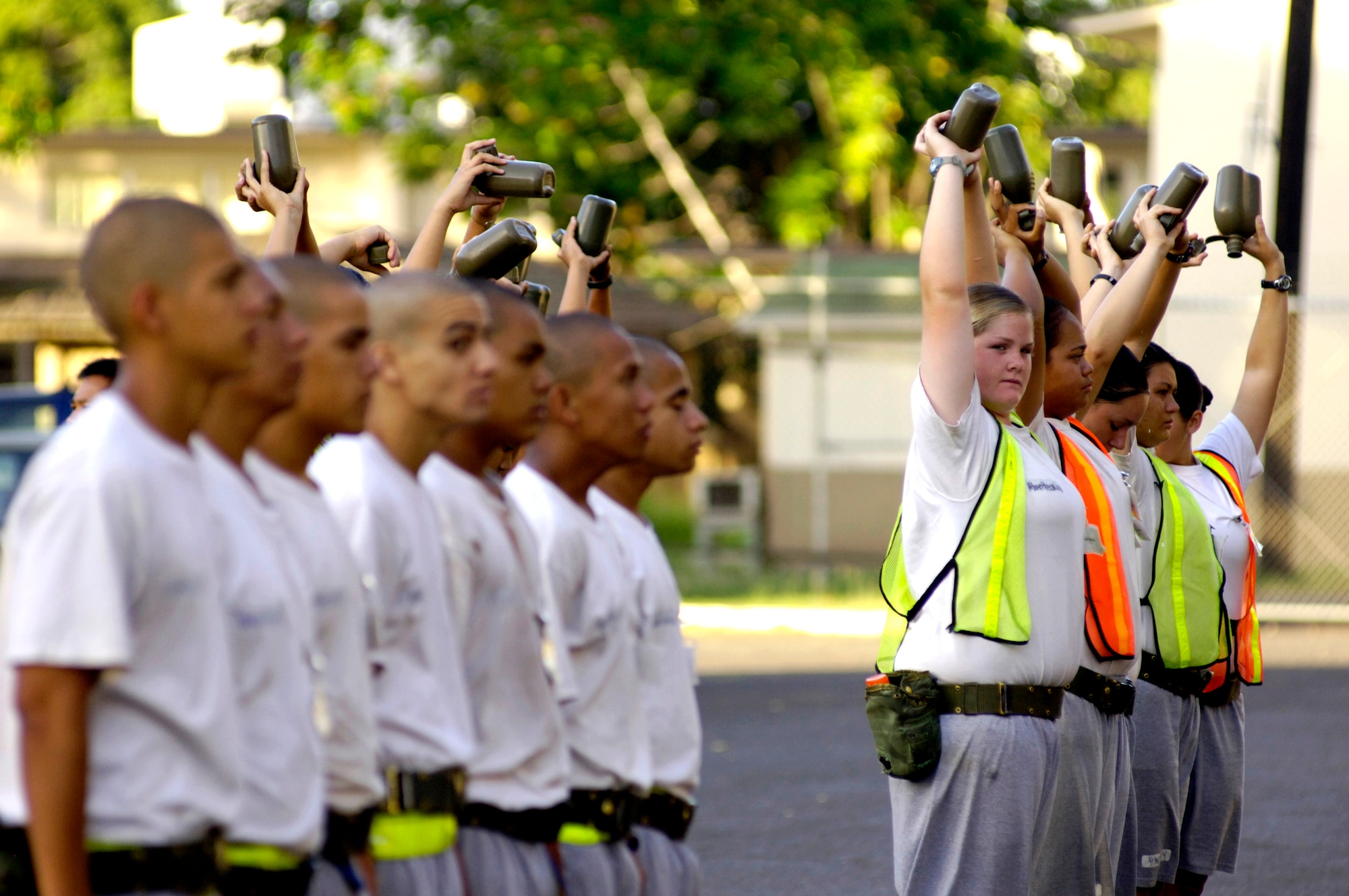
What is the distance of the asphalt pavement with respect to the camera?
7027mm

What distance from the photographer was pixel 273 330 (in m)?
2.79

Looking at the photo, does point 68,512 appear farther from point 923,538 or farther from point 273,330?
point 923,538

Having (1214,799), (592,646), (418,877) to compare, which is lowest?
(1214,799)

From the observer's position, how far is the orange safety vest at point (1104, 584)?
187 inches

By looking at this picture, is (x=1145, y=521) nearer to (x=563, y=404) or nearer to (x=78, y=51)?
(x=563, y=404)

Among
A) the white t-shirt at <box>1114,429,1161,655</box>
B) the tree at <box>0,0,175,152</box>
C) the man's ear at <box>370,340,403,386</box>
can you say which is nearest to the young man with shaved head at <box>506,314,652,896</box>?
the man's ear at <box>370,340,403,386</box>

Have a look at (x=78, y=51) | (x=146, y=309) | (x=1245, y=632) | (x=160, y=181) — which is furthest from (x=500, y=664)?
(x=78, y=51)

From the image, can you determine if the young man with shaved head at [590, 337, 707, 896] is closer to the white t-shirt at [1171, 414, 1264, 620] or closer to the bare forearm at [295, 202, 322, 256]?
the bare forearm at [295, 202, 322, 256]

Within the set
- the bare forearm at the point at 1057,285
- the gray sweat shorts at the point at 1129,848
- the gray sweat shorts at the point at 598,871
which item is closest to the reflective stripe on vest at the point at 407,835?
the gray sweat shorts at the point at 598,871

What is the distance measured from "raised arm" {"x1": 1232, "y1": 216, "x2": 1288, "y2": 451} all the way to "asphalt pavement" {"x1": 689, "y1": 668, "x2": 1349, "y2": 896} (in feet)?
6.09

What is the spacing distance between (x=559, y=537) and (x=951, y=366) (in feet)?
4.15

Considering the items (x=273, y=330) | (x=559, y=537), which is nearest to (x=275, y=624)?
(x=273, y=330)

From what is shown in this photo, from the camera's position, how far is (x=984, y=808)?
4324 mm

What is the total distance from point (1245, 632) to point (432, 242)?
3.26m
